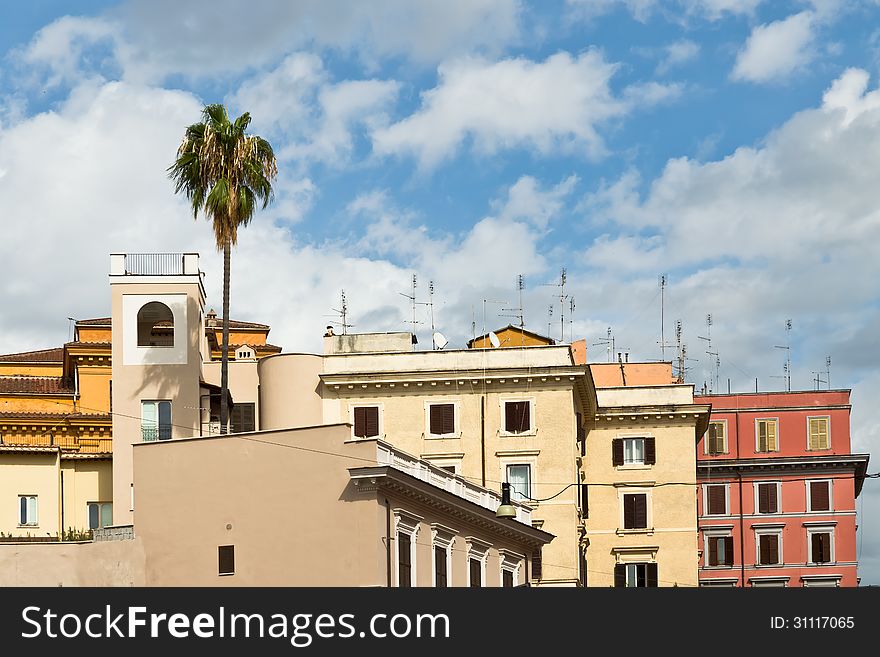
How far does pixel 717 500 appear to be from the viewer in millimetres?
110500

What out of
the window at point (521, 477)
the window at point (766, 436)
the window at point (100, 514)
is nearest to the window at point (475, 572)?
the window at point (521, 477)

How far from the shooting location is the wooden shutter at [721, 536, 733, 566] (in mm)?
109188

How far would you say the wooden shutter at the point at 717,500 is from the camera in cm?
11019

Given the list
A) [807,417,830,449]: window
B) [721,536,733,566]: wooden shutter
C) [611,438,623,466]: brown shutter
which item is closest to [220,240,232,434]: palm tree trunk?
[611,438,623,466]: brown shutter

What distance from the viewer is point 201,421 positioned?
255ft

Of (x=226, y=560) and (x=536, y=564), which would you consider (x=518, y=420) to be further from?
(x=226, y=560)

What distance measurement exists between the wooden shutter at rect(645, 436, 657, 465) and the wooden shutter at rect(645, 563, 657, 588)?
5.25 metres

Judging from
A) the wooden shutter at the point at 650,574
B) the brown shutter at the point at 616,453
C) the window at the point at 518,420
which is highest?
the window at the point at 518,420

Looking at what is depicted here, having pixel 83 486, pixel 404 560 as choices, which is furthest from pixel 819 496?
pixel 404 560

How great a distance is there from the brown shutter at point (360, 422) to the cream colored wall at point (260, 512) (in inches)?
878

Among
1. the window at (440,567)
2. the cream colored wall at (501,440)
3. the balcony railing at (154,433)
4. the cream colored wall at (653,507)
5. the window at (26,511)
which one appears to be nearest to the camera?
the window at (440,567)

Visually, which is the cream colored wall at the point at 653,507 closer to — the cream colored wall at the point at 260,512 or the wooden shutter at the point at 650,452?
the wooden shutter at the point at 650,452
